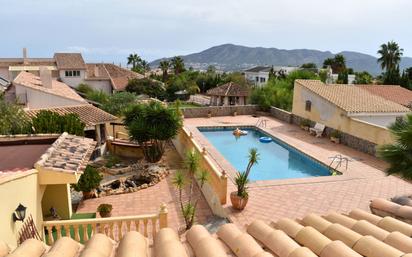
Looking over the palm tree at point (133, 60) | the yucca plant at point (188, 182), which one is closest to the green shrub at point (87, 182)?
the yucca plant at point (188, 182)

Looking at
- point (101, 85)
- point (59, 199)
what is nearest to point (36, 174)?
point (59, 199)

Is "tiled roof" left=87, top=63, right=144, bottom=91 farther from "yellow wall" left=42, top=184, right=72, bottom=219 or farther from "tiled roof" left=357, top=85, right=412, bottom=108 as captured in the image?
"yellow wall" left=42, top=184, right=72, bottom=219

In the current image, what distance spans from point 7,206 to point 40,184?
1.95 meters

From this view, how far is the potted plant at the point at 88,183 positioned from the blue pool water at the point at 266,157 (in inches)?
326

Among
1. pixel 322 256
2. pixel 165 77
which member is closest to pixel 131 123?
pixel 322 256

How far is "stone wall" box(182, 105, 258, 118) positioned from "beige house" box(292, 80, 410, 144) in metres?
6.93

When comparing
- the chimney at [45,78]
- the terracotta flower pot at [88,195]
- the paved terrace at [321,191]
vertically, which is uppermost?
the chimney at [45,78]

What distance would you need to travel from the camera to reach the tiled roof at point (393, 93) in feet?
98.4

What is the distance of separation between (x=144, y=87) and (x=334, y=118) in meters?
36.5

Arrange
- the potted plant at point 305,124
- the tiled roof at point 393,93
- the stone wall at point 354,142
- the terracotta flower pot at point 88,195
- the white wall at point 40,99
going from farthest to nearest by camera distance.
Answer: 1. the tiled roof at point 393,93
2. the potted plant at point 305,124
3. the white wall at point 40,99
4. the stone wall at point 354,142
5. the terracotta flower pot at point 88,195

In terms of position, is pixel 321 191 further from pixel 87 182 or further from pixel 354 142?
pixel 87 182

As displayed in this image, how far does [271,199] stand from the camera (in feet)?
43.4

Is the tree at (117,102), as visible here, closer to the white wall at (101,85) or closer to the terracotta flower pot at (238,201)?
the terracotta flower pot at (238,201)

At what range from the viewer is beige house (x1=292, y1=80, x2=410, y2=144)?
69.8ft
